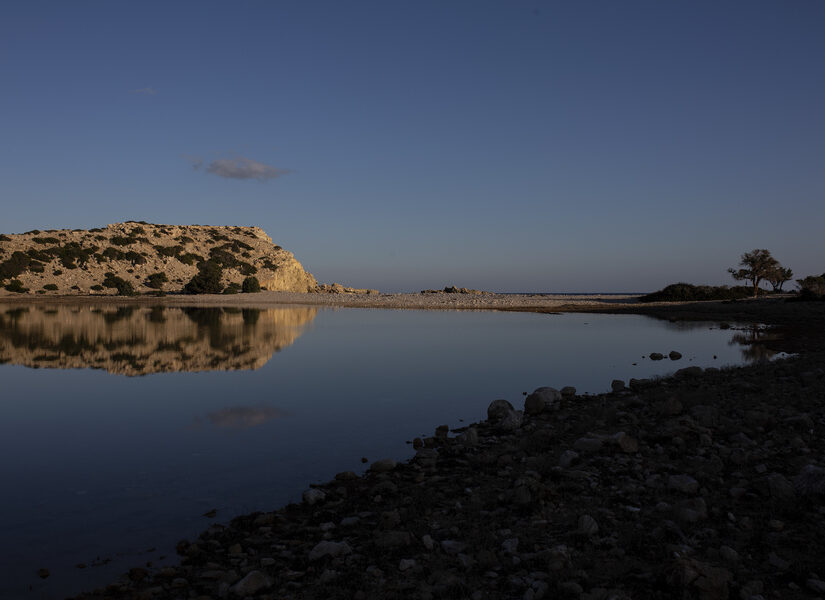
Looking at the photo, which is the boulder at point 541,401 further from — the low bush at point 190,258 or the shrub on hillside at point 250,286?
the low bush at point 190,258

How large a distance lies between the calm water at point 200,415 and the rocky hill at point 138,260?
72.0 metres

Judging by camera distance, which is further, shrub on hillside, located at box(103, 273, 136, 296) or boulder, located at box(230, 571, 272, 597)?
Result: shrub on hillside, located at box(103, 273, 136, 296)

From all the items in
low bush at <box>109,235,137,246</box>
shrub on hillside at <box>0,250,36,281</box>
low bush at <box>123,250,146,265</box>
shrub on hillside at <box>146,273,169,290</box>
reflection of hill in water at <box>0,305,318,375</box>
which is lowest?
reflection of hill in water at <box>0,305,318,375</box>

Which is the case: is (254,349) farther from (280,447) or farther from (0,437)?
(280,447)

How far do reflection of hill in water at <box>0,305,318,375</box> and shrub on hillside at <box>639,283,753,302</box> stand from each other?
63.8 metres

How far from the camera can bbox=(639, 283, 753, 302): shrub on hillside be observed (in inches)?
3135

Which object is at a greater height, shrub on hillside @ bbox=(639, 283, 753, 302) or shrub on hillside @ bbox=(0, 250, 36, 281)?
shrub on hillside @ bbox=(0, 250, 36, 281)

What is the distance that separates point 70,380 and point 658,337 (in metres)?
32.4

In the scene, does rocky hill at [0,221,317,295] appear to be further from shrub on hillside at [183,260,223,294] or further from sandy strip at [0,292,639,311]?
sandy strip at [0,292,639,311]

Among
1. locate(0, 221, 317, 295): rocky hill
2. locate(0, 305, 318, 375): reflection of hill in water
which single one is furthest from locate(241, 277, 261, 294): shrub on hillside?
locate(0, 305, 318, 375): reflection of hill in water

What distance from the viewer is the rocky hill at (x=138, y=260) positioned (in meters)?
93.5

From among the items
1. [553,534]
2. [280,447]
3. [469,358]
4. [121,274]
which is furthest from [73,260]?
[553,534]

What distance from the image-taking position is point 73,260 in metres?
101

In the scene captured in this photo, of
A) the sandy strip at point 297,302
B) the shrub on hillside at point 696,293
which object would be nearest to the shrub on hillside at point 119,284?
the sandy strip at point 297,302
